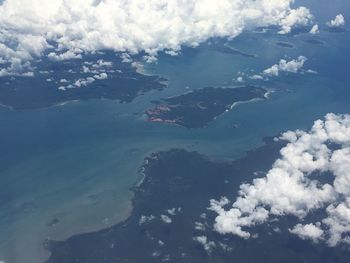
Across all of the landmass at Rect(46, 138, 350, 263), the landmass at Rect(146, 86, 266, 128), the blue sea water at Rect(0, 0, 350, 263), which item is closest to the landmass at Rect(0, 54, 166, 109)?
the blue sea water at Rect(0, 0, 350, 263)

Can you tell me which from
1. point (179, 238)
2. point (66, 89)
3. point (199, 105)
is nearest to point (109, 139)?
point (199, 105)

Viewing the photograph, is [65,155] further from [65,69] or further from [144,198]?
[65,69]

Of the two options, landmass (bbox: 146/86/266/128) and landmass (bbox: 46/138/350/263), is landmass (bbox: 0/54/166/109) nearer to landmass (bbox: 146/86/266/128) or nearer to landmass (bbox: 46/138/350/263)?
landmass (bbox: 146/86/266/128)

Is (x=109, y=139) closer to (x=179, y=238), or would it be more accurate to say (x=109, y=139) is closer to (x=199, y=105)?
(x=199, y=105)

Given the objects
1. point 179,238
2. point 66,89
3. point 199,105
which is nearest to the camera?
point 179,238

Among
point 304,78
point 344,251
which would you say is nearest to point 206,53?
point 304,78

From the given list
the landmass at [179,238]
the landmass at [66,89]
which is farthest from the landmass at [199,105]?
the landmass at [179,238]

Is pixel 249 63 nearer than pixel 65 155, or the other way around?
pixel 65 155
